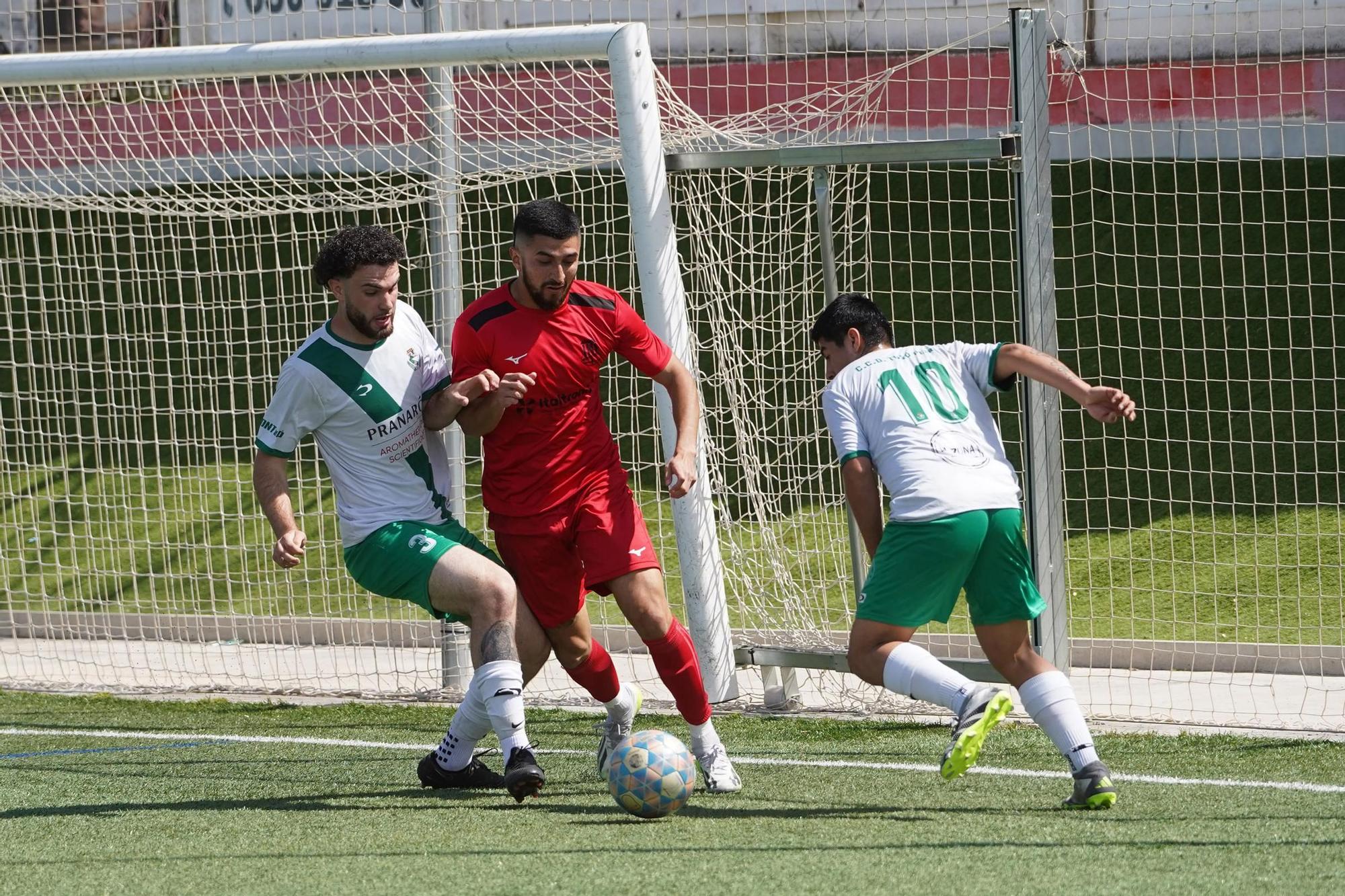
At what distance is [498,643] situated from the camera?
5305 millimetres

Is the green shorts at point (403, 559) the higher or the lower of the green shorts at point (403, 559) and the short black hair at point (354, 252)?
the lower

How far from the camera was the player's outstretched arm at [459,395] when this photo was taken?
17.2ft

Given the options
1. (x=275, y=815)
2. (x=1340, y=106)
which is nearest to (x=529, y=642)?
(x=275, y=815)

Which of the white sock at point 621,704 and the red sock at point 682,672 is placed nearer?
the red sock at point 682,672

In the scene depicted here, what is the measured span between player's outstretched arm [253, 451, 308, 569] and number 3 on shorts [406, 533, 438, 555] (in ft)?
1.15

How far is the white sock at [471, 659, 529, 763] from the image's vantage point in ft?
17.0

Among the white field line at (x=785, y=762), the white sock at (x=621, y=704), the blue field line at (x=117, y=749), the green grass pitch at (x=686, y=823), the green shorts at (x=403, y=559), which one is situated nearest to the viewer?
the green grass pitch at (x=686, y=823)

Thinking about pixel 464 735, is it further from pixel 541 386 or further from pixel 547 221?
pixel 547 221

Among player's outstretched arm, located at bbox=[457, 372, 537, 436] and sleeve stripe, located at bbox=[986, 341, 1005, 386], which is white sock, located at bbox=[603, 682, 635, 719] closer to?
player's outstretched arm, located at bbox=[457, 372, 537, 436]

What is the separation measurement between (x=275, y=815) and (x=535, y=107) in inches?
143

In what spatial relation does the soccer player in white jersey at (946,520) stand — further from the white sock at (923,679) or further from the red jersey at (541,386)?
the red jersey at (541,386)

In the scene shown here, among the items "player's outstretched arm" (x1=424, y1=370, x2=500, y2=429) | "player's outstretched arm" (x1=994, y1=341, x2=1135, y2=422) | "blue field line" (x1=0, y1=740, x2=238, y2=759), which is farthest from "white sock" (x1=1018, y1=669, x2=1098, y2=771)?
"blue field line" (x1=0, y1=740, x2=238, y2=759)

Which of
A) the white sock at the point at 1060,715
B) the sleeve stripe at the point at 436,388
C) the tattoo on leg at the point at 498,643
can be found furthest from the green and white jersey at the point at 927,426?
the sleeve stripe at the point at 436,388

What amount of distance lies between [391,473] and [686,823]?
156 centimetres
